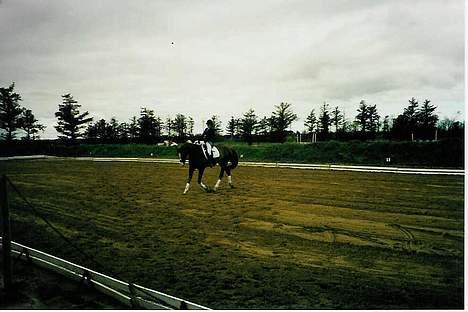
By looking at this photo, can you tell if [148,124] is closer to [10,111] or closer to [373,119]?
[10,111]

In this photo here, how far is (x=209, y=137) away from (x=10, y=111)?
3.47m

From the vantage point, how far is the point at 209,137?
6922 mm

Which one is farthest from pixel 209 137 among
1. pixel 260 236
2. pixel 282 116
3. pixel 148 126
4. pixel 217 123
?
pixel 260 236

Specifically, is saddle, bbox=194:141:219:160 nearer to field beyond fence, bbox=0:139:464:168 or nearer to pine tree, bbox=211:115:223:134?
pine tree, bbox=211:115:223:134

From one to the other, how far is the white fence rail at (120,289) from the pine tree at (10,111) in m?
1.71

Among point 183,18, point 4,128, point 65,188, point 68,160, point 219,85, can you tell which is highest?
point 183,18

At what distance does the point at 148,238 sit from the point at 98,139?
1822mm

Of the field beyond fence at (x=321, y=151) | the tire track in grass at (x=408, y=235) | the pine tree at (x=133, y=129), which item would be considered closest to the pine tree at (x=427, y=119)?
the field beyond fence at (x=321, y=151)

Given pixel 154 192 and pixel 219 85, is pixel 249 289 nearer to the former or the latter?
pixel 219 85

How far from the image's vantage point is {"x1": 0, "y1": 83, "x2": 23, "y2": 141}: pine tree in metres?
4.19

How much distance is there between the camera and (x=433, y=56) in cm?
423

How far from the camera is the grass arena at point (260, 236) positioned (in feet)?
9.98

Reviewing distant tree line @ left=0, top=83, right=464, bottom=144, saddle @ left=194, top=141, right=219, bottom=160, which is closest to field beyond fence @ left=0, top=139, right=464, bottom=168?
distant tree line @ left=0, top=83, right=464, bottom=144

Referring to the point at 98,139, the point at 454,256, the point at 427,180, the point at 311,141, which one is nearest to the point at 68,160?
the point at 98,139
